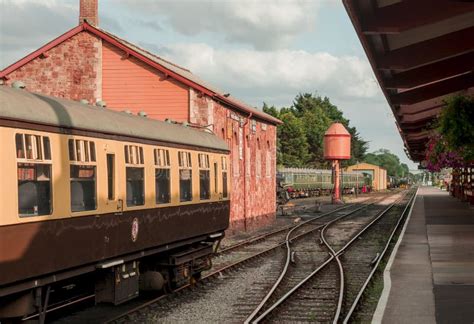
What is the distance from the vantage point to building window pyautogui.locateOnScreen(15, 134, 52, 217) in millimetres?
7191

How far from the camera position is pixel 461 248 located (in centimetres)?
1852

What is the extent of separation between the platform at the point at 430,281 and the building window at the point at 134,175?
364 centimetres

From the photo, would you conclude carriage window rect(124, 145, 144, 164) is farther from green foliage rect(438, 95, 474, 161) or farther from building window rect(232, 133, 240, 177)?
building window rect(232, 133, 240, 177)

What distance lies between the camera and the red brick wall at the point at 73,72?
26.5 metres

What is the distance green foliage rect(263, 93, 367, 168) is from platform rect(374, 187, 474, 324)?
7295cm

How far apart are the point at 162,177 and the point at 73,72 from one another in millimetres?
16423

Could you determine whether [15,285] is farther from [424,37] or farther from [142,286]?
[424,37]

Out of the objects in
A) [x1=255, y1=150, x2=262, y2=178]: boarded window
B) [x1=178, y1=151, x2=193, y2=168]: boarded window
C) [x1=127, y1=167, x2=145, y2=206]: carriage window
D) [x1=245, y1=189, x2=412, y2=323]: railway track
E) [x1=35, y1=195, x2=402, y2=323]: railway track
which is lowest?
[x1=245, y1=189, x2=412, y2=323]: railway track

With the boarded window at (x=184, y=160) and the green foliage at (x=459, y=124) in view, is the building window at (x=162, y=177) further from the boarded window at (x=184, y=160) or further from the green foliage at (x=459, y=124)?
the green foliage at (x=459, y=124)

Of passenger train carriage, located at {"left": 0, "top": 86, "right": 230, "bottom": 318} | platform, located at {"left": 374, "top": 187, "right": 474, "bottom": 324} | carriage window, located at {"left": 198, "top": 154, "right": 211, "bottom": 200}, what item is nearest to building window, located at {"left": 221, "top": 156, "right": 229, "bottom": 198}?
carriage window, located at {"left": 198, "top": 154, "right": 211, "bottom": 200}

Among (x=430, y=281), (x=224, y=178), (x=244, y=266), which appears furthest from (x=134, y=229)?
(x=244, y=266)

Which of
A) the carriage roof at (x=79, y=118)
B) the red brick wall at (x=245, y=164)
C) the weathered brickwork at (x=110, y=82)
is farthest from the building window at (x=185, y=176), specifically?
the weathered brickwork at (x=110, y=82)

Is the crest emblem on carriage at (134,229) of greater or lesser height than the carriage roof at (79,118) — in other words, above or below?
below

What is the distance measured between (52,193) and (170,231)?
13.0ft
